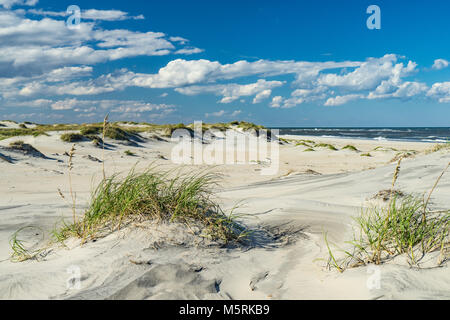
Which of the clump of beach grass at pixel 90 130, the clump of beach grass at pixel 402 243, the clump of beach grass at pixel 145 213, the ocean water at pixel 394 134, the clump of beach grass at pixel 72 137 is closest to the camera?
the clump of beach grass at pixel 402 243

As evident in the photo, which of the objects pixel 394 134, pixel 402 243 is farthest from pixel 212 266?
pixel 394 134

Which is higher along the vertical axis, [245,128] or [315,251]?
[245,128]

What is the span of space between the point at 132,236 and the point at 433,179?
195 inches

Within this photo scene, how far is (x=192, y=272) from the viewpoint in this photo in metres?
2.51

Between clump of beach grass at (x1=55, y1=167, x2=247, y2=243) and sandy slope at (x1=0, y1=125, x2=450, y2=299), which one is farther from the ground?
clump of beach grass at (x1=55, y1=167, x2=247, y2=243)

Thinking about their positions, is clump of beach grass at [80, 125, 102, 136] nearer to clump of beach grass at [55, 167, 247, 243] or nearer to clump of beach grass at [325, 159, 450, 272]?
clump of beach grass at [55, 167, 247, 243]

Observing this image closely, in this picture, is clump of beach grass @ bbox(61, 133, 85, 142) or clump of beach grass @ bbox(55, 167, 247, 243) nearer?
clump of beach grass @ bbox(55, 167, 247, 243)

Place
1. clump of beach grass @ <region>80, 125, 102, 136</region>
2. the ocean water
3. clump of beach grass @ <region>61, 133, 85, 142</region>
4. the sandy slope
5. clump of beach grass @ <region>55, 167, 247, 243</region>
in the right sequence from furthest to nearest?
the ocean water < clump of beach grass @ <region>80, 125, 102, 136</region> < clump of beach grass @ <region>61, 133, 85, 142</region> < clump of beach grass @ <region>55, 167, 247, 243</region> < the sandy slope

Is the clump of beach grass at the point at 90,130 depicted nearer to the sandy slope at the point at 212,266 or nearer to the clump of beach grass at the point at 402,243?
the sandy slope at the point at 212,266

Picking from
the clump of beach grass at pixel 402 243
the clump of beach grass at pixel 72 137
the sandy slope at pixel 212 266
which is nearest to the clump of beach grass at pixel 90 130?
the clump of beach grass at pixel 72 137

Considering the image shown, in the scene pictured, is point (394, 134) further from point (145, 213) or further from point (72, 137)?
point (145, 213)

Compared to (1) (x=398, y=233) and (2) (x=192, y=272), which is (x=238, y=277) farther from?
(1) (x=398, y=233)

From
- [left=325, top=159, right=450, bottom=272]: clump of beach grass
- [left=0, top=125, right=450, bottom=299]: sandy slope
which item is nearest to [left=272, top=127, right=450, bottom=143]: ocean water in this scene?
[left=0, top=125, right=450, bottom=299]: sandy slope

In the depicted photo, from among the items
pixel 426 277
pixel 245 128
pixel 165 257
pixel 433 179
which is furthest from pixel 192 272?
pixel 245 128
